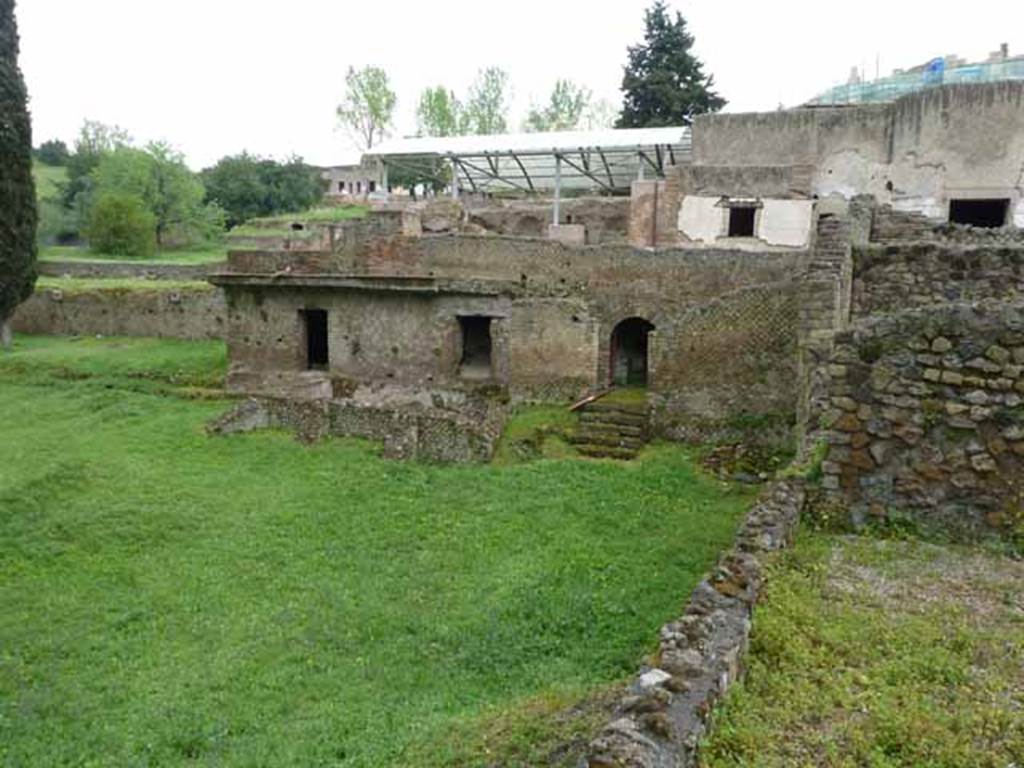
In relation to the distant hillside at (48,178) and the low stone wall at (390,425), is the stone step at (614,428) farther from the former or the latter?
the distant hillside at (48,178)

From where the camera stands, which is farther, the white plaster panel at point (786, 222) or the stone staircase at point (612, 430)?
the white plaster panel at point (786, 222)

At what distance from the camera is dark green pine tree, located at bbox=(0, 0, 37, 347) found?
12.8m

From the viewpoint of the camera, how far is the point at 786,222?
19.5 meters

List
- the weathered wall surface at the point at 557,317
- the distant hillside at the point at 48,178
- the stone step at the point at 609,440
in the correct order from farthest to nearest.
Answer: the distant hillside at the point at 48,178 → the stone step at the point at 609,440 → the weathered wall surface at the point at 557,317

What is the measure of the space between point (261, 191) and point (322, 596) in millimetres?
45732

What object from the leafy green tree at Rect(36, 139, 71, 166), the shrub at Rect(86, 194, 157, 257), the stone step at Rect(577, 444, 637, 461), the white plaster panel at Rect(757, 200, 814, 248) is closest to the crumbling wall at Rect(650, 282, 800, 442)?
the stone step at Rect(577, 444, 637, 461)

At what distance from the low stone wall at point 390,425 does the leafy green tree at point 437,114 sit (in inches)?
1643

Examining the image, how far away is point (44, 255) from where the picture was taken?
123 ft

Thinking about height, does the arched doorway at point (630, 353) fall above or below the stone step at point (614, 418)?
above

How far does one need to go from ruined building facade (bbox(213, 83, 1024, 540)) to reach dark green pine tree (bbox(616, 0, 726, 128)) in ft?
50.4

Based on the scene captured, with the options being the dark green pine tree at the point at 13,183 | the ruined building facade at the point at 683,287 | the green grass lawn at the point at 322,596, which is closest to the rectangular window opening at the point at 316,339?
the ruined building facade at the point at 683,287

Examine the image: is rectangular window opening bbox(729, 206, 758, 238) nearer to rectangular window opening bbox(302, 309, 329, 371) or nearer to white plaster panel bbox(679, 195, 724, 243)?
white plaster panel bbox(679, 195, 724, 243)

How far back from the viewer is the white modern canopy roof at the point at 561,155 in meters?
24.0

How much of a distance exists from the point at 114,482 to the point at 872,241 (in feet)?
37.8
